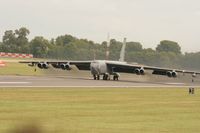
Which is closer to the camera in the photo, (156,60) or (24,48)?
(156,60)

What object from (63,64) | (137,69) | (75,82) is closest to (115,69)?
(137,69)

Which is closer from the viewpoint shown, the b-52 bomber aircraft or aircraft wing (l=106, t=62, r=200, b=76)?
aircraft wing (l=106, t=62, r=200, b=76)

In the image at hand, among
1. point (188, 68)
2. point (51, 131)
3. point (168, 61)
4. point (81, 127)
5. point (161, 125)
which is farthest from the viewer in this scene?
point (168, 61)

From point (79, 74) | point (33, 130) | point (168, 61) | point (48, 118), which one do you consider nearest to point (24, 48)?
point (79, 74)

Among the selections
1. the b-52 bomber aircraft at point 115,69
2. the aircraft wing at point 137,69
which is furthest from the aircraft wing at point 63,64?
the aircraft wing at point 137,69

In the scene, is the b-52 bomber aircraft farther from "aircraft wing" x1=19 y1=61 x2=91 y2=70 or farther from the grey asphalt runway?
the grey asphalt runway

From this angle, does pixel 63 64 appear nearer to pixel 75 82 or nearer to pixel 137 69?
pixel 137 69

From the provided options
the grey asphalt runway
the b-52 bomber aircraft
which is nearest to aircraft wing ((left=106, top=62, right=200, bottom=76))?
the b-52 bomber aircraft

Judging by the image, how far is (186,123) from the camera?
14484mm

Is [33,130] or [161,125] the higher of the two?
[33,130]

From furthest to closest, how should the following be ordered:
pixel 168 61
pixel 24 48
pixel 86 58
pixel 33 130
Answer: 1. pixel 24 48
2. pixel 86 58
3. pixel 168 61
4. pixel 33 130

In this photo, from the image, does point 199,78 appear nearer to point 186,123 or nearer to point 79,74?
point 79,74

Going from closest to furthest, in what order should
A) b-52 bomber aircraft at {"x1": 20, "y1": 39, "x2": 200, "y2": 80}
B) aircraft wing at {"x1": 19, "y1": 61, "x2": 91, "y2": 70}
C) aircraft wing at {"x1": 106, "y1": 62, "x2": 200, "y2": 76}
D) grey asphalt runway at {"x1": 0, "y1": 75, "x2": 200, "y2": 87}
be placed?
grey asphalt runway at {"x1": 0, "y1": 75, "x2": 200, "y2": 87}
aircraft wing at {"x1": 106, "y1": 62, "x2": 200, "y2": 76}
b-52 bomber aircraft at {"x1": 20, "y1": 39, "x2": 200, "y2": 80}
aircraft wing at {"x1": 19, "y1": 61, "x2": 91, "y2": 70}

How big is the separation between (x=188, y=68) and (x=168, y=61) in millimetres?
5517
